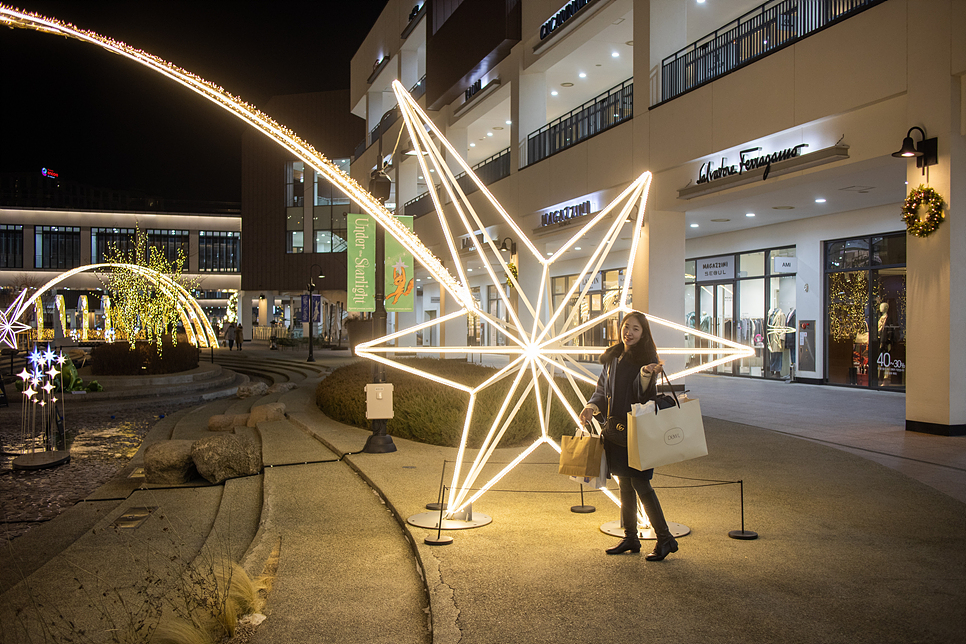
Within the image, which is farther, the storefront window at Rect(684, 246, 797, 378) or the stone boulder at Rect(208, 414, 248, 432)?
the storefront window at Rect(684, 246, 797, 378)

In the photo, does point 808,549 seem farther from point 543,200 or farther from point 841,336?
point 543,200

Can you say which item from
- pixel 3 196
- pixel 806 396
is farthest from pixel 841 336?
pixel 3 196

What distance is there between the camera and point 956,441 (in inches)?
411

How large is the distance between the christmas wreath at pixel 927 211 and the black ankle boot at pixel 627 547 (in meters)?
8.55

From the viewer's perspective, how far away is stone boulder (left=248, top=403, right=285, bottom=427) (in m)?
13.9

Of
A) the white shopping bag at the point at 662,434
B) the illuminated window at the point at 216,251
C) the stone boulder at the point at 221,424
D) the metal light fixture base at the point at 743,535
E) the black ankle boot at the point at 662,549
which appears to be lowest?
the stone boulder at the point at 221,424

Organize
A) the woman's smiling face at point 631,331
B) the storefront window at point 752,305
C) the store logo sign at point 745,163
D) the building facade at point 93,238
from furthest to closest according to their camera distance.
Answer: the building facade at point 93,238 → the storefront window at point 752,305 → the store logo sign at point 745,163 → the woman's smiling face at point 631,331

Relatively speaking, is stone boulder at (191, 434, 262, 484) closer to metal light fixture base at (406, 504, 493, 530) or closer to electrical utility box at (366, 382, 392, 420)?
electrical utility box at (366, 382, 392, 420)

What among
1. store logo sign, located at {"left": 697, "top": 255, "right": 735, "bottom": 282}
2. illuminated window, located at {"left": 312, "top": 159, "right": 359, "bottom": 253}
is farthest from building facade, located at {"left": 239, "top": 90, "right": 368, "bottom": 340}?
store logo sign, located at {"left": 697, "top": 255, "right": 735, "bottom": 282}

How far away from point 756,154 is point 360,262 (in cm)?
969

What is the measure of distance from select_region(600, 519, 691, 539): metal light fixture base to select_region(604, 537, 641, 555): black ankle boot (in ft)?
1.02

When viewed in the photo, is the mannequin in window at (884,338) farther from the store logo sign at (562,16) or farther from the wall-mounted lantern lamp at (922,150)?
the store logo sign at (562,16)

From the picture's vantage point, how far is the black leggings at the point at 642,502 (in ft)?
17.4

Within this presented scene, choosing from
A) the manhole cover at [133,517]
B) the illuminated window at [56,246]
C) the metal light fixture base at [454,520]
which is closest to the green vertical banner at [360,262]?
the manhole cover at [133,517]
